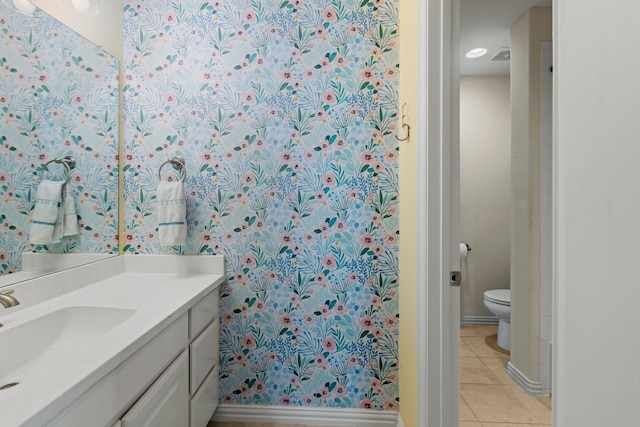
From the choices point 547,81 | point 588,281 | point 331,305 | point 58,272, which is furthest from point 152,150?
point 547,81

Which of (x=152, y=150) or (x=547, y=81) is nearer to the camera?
(x=152, y=150)

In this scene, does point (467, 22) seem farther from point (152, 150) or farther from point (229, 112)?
point (152, 150)

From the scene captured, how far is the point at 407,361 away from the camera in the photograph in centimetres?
158

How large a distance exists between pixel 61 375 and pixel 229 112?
141cm

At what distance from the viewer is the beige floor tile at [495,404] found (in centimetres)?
192

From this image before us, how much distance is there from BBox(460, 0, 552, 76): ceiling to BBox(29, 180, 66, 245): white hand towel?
8.64 feet

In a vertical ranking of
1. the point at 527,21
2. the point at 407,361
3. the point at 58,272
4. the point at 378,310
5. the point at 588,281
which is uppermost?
the point at 527,21

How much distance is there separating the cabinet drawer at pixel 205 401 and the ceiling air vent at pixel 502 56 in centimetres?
323

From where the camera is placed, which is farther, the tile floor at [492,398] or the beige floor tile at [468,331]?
the beige floor tile at [468,331]

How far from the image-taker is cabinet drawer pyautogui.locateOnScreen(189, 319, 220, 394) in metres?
1.46

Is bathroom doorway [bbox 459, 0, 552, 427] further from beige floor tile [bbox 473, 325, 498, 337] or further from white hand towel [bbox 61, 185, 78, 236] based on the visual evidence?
white hand towel [bbox 61, 185, 78, 236]

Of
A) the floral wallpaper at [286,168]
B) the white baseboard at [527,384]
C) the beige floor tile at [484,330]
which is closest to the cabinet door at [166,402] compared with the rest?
the floral wallpaper at [286,168]

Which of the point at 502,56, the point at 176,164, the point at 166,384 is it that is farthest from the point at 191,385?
the point at 502,56

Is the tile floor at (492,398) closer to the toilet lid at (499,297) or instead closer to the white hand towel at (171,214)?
the toilet lid at (499,297)
